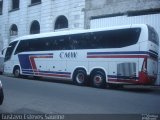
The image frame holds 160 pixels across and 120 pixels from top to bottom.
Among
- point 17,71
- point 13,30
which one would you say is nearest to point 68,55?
point 17,71

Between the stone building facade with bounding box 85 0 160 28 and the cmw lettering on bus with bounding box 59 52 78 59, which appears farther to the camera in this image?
the stone building facade with bounding box 85 0 160 28

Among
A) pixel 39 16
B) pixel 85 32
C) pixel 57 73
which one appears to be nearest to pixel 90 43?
pixel 85 32

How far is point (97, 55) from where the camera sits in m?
15.4

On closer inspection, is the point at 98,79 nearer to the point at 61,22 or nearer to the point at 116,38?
the point at 116,38

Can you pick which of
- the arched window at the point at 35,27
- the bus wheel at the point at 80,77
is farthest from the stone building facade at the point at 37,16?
the bus wheel at the point at 80,77

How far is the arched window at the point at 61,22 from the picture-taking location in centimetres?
2489

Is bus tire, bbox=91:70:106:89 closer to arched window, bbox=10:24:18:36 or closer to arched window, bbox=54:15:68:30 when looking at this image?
arched window, bbox=54:15:68:30

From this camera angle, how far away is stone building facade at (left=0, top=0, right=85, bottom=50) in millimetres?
23719

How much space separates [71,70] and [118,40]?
12.2ft

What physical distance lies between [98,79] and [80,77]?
55.8 inches

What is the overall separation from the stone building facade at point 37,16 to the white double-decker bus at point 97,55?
5586mm

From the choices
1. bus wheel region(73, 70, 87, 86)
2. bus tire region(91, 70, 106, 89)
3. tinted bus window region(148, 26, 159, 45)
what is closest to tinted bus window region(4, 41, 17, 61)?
bus wheel region(73, 70, 87, 86)

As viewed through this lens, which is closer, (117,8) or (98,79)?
(98,79)

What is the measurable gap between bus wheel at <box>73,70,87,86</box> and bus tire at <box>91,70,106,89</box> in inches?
21.8
